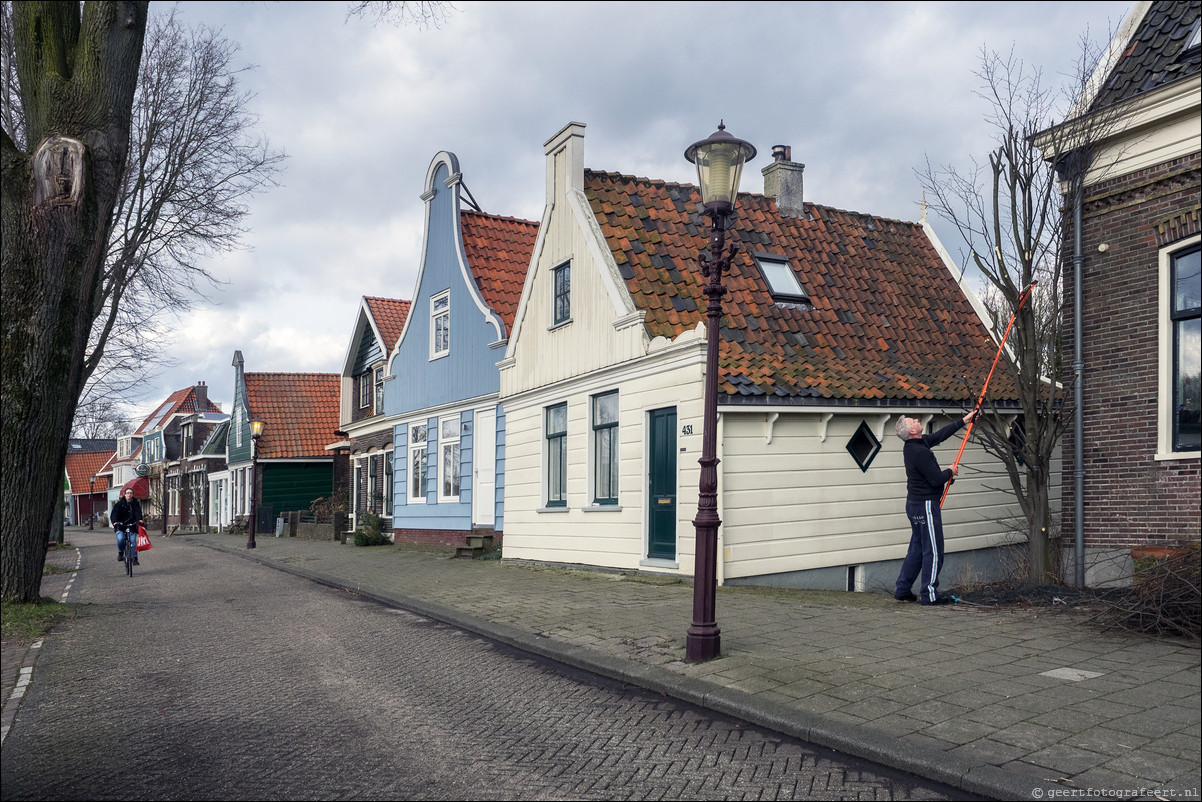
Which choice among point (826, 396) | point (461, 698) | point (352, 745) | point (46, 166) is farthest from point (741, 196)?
point (352, 745)

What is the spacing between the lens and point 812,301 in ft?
48.6

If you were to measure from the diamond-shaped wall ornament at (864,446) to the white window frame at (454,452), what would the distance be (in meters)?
10.3

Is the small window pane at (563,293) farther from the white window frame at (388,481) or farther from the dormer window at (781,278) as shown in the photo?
the white window frame at (388,481)

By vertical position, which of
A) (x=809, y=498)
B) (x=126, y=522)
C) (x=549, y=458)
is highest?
(x=549, y=458)

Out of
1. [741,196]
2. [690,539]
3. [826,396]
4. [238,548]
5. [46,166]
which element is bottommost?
[238,548]

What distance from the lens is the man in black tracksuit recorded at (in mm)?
9914

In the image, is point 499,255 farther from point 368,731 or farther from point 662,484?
point 368,731

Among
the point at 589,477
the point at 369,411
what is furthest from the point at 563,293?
the point at 369,411

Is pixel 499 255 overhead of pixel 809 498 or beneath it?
overhead

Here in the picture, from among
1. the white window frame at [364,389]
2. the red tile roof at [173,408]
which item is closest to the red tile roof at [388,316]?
the white window frame at [364,389]

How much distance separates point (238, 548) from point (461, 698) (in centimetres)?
2248

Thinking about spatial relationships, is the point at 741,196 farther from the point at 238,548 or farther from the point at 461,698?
the point at 238,548

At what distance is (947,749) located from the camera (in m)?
5.07

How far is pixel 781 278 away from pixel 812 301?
623 mm
